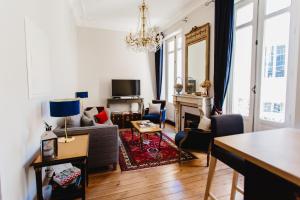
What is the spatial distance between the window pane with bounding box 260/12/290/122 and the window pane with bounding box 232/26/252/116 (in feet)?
0.95

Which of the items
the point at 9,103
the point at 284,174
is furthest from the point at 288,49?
the point at 9,103

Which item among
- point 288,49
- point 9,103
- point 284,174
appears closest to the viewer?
point 284,174

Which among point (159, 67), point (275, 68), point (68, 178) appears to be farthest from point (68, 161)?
point (159, 67)

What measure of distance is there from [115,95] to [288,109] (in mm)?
4712

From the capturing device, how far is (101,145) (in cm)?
261

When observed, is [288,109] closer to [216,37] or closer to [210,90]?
[210,90]

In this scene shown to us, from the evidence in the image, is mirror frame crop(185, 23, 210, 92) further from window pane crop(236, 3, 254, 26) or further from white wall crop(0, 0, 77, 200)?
white wall crop(0, 0, 77, 200)

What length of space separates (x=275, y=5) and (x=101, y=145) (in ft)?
11.2

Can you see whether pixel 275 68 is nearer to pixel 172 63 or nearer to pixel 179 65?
pixel 179 65

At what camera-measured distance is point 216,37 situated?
351 centimetres

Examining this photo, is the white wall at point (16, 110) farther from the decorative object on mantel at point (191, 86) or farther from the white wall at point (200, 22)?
the decorative object on mantel at point (191, 86)

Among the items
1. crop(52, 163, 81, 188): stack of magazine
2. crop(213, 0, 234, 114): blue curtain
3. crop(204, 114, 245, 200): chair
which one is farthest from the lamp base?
crop(213, 0, 234, 114): blue curtain

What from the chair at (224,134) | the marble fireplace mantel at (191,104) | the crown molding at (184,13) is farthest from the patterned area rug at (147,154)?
the crown molding at (184,13)

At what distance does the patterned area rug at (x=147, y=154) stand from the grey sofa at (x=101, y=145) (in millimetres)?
338
